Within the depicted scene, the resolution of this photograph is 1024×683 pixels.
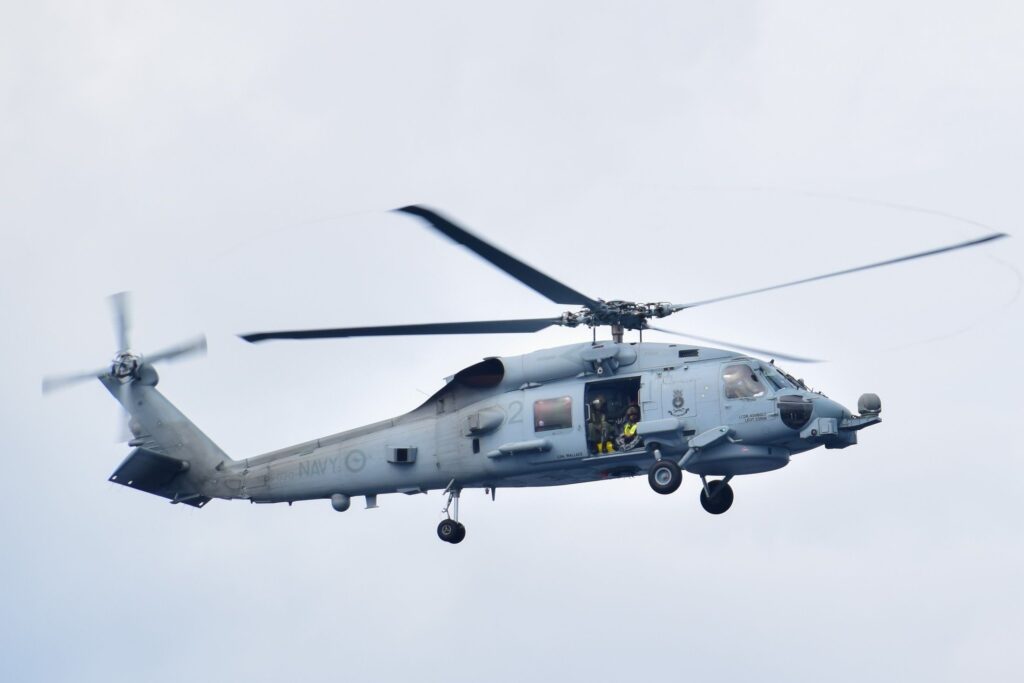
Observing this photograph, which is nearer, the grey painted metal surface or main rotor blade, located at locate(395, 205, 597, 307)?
main rotor blade, located at locate(395, 205, 597, 307)

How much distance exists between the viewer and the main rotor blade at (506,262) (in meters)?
26.4

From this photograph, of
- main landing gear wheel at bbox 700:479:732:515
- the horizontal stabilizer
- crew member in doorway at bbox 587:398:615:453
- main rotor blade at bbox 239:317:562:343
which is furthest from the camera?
the horizontal stabilizer

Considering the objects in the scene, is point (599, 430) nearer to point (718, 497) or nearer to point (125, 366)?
point (718, 497)

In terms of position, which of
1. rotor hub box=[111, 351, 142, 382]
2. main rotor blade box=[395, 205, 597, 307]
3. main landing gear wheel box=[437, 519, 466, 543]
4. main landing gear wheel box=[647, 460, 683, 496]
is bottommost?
main landing gear wheel box=[437, 519, 466, 543]

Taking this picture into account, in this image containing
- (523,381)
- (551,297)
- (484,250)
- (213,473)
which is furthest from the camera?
(213,473)

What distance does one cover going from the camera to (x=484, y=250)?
1099 inches

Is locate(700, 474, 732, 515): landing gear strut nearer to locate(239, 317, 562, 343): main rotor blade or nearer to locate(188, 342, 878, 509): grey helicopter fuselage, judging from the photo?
locate(188, 342, 878, 509): grey helicopter fuselage

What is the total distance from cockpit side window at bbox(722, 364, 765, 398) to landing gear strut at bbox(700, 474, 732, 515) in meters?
1.99

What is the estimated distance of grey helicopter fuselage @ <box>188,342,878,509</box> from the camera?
103ft

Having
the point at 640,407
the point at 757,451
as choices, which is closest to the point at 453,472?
the point at 640,407

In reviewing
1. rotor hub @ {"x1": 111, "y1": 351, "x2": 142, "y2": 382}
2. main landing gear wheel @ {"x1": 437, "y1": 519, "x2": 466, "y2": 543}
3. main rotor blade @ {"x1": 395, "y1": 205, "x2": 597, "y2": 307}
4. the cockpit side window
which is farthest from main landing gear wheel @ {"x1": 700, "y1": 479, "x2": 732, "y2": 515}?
rotor hub @ {"x1": 111, "y1": 351, "x2": 142, "y2": 382}

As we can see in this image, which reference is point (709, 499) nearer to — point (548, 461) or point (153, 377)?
point (548, 461)

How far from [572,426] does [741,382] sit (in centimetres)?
348

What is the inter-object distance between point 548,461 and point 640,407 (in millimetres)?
2195
